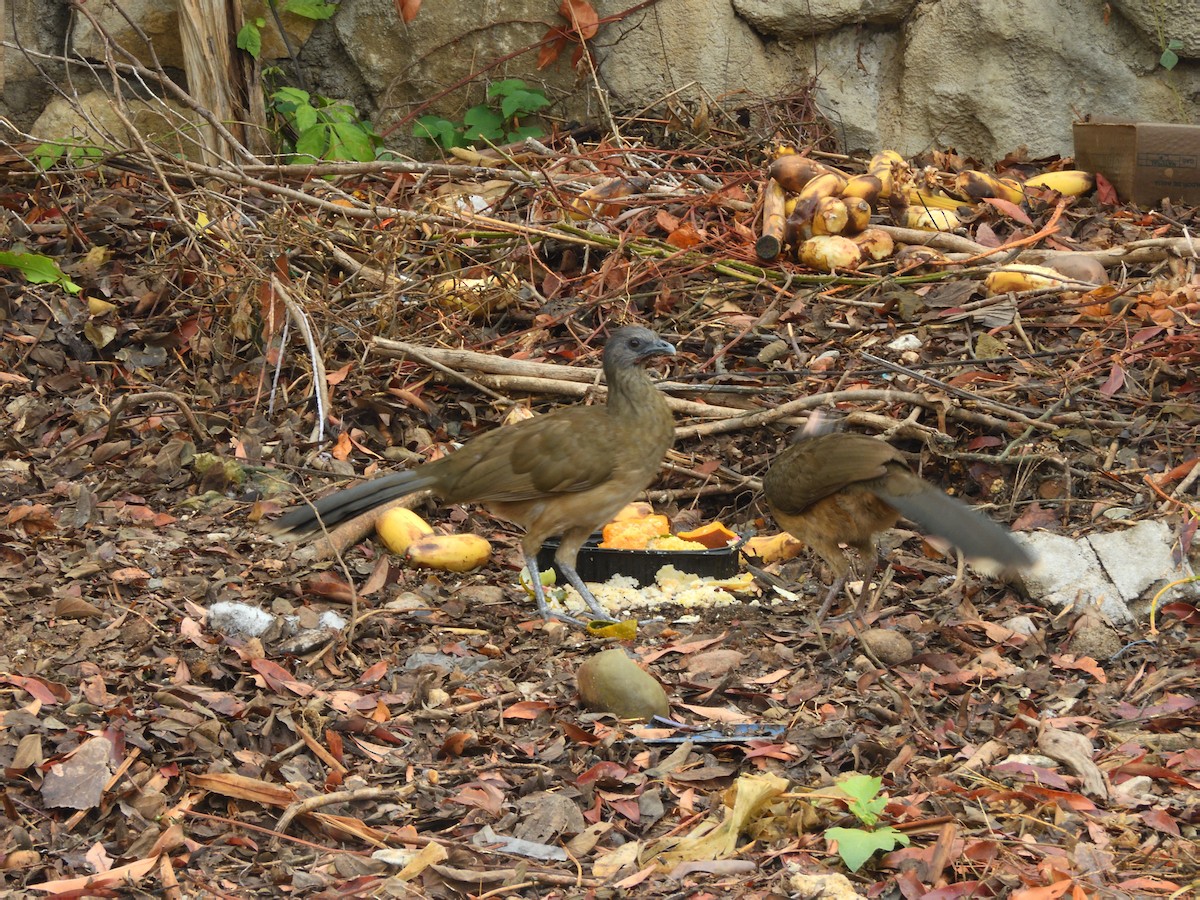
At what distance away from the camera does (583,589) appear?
5184 mm

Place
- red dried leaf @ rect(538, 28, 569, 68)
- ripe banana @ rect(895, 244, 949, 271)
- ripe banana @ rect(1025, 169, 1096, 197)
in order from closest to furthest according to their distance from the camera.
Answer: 1. ripe banana @ rect(895, 244, 949, 271)
2. ripe banana @ rect(1025, 169, 1096, 197)
3. red dried leaf @ rect(538, 28, 569, 68)

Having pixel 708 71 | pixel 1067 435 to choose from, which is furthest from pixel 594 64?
pixel 1067 435

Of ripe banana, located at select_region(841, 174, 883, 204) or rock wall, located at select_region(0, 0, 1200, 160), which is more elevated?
rock wall, located at select_region(0, 0, 1200, 160)

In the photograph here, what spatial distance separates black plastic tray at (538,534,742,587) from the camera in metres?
5.31

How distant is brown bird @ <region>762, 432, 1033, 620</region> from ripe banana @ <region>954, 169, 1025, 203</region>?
3.74 metres

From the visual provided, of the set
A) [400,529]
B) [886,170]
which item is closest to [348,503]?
[400,529]

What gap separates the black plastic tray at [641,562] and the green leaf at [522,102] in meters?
4.11

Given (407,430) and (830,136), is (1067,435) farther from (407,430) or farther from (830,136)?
(830,136)

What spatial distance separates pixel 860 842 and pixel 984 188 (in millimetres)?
5747

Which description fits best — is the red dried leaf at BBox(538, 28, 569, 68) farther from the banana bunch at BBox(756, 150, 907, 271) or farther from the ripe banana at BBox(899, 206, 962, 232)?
the ripe banana at BBox(899, 206, 962, 232)

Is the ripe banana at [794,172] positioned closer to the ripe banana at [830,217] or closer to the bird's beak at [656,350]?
the ripe banana at [830,217]

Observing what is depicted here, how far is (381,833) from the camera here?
349 centimetres

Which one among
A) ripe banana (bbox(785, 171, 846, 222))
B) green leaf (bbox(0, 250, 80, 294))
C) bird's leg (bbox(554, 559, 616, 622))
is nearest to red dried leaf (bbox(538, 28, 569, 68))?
ripe banana (bbox(785, 171, 846, 222))

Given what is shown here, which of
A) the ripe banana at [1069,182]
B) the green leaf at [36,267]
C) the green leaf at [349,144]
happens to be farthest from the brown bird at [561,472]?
the ripe banana at [1069,182]
